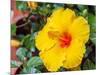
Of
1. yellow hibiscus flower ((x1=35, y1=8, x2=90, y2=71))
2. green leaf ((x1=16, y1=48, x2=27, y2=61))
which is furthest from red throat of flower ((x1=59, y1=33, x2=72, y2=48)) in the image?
green leaf ((x1=16, y1=48, x2=27, y2=61))

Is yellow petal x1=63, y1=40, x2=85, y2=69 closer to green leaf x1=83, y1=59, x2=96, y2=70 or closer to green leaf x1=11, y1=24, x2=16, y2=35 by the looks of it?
green leaf x1=83, y1=59, x2=96, y2=70

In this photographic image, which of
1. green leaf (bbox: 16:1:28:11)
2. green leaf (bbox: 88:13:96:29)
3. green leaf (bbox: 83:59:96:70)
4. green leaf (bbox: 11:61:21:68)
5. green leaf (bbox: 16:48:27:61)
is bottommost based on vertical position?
green leaf (bbox: 83:59:96:70)

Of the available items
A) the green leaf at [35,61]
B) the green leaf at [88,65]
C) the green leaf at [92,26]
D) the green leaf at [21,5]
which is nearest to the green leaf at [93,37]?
the green leaf at [92,26]

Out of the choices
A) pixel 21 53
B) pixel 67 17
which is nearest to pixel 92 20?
pixel 67 17

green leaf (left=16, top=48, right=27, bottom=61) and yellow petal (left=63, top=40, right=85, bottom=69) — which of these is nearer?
green leaf (left=16, top=48, right=27, bottom=61)

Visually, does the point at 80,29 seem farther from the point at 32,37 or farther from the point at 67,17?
the point at 32,37

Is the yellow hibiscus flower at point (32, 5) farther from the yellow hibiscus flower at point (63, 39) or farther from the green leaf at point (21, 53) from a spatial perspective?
the green leaf at point (21, 53)

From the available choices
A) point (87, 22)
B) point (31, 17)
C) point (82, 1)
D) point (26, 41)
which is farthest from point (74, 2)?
point (26, 41)
